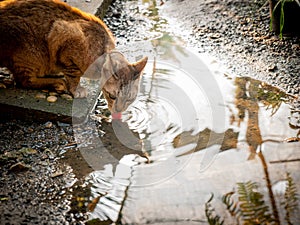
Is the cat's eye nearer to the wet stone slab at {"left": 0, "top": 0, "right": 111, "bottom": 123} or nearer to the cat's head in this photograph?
the cat's head

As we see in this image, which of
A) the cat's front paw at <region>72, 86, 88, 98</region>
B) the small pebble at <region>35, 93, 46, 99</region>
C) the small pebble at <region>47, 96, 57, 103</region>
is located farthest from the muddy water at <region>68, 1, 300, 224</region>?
the small pebble at <region>35, 93, 46, 99</region>

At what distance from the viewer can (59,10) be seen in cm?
488

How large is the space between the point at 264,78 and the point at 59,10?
81.6 inches

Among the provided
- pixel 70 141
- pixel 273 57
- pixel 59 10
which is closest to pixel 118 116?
pixel 70 141

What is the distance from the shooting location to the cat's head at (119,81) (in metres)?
4.61

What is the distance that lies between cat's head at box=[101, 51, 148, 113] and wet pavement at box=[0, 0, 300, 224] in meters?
0.15

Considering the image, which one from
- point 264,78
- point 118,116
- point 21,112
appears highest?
point 264,78

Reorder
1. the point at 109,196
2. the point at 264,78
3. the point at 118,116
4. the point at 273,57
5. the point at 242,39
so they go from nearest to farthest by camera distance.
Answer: the point at 109,196 < the point at 118,116 < the point at 264,78 < the point at 273,57 < the point at 242,39

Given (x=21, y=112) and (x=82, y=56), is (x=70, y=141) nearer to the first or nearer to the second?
(x=21, y=112)

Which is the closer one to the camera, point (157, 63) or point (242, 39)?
point (157, 63)

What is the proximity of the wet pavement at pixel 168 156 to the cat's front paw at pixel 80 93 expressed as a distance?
0.18 meters

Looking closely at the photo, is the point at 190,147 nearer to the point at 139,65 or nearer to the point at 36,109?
the point at 139,65

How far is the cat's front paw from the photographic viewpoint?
4.85 metres

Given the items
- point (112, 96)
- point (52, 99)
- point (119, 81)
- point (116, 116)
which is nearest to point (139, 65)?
point (119, 81)
